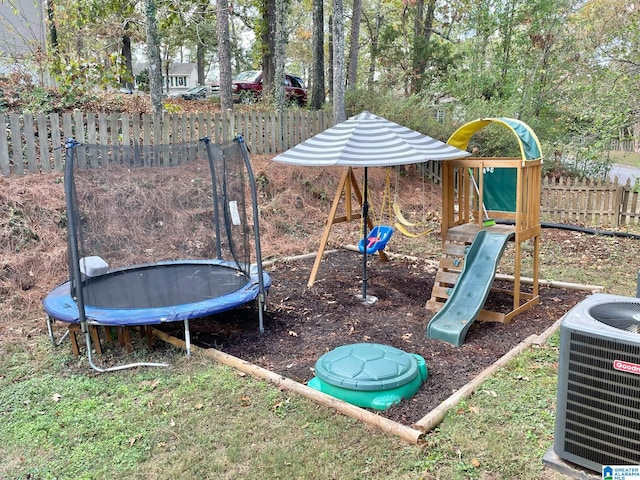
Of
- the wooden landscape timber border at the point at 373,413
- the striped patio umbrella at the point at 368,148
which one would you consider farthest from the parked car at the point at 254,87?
the wooden landscape timber border at the point at 373,413

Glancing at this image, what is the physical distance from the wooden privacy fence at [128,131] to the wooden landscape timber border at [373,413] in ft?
10.8

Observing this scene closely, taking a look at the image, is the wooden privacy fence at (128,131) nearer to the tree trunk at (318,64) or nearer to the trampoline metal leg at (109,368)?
the tree trunk at (318,64)

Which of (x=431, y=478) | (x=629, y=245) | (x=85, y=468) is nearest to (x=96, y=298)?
(x=85, y=468)

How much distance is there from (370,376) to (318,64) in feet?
37.8

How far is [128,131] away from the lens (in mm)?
7715

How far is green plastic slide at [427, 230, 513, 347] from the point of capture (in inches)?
164

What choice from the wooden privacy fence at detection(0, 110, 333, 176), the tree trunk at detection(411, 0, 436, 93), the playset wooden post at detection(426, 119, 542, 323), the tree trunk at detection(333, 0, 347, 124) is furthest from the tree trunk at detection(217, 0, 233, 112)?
the tree trunk at detection(411, 0, 436, 93)

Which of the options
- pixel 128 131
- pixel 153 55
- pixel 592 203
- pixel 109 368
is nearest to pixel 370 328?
pixel 109 368

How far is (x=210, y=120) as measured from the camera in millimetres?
8742

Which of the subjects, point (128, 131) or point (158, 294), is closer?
point (158, 294)

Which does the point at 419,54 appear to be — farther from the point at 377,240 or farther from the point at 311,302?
the point at 311,302

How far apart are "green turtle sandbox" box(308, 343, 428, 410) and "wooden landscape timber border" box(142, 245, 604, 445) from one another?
0.09 m

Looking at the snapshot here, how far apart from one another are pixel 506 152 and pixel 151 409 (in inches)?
422

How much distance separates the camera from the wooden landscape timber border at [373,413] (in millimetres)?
2730
